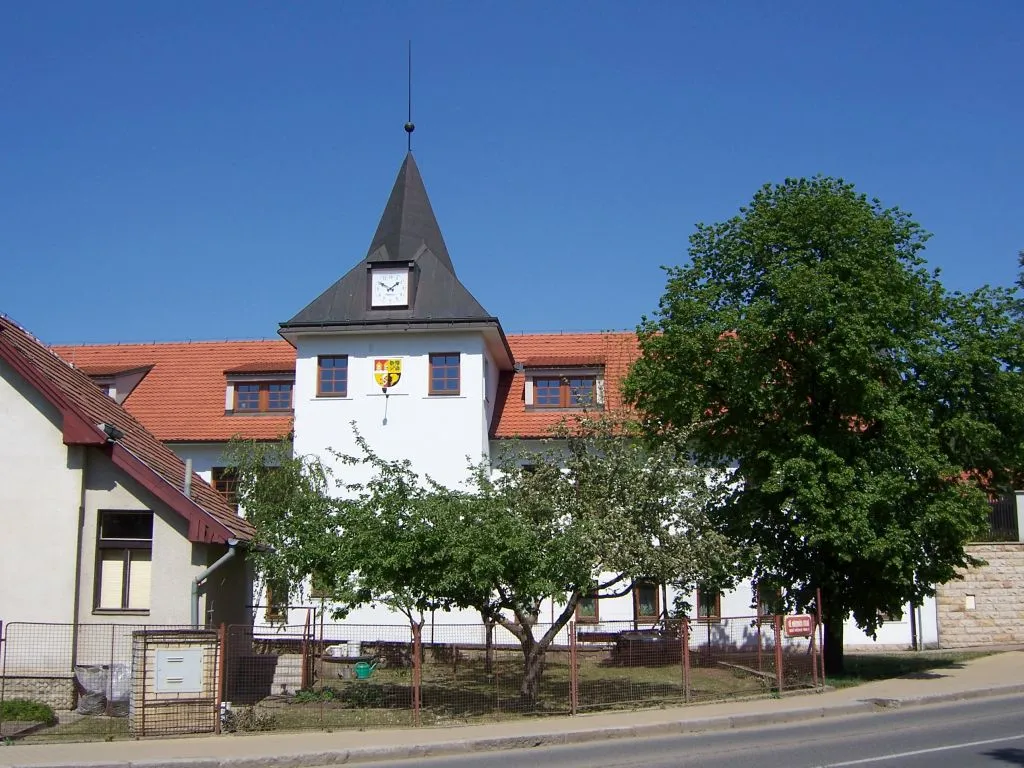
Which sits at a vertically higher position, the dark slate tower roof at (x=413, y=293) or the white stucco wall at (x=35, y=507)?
the dark slate tower roof at (x=413, y=293)

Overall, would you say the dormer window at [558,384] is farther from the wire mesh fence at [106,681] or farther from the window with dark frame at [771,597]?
the wire mesh fence at [106,681]

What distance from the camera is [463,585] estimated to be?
16.3 meters

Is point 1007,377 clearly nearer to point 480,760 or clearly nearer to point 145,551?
point 480,760

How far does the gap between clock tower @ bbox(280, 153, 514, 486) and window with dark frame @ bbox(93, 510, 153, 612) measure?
10.2 m

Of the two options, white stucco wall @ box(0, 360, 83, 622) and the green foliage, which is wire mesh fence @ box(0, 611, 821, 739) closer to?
the green foliage

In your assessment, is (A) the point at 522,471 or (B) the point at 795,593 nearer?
(A) the point at 522,471

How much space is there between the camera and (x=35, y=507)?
18375 mm

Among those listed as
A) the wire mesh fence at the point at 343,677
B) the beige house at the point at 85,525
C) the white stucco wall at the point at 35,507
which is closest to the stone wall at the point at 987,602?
the wire mesh fence at the point at 343,677

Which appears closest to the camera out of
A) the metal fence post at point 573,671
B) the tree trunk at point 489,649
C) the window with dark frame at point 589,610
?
the metal fence post at point 573,671

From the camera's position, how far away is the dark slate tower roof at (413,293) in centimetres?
2955

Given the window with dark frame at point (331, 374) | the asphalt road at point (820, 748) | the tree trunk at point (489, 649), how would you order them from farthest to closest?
the window with dark frame at point (331, 374) → the tree trunk at point (489, 649) → the asphalt road at point (820, 748)

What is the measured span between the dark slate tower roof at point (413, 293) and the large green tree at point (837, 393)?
745 cm

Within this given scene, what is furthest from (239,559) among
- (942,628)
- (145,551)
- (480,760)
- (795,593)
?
(942,628)

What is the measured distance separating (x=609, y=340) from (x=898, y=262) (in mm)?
13032
